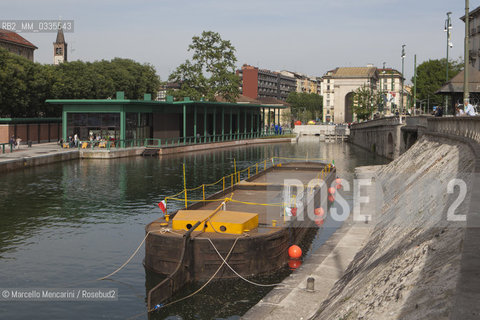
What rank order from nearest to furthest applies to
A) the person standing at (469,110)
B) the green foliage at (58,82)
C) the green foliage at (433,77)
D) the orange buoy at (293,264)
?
the orange buoy at (293,264), the person standing at (469,110), the green foliage at (58,82), the green foliage at (433,77)

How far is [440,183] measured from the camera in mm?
24969

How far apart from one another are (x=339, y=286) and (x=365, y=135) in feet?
311

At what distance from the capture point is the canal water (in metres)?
18.9

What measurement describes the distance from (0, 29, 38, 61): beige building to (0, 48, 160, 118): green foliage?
3497 cm

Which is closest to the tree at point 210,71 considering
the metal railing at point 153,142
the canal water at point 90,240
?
the metal railing at point 153,142

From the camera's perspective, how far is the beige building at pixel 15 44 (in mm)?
144875

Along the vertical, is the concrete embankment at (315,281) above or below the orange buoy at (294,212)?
below

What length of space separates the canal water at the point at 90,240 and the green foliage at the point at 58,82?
29.7 metres

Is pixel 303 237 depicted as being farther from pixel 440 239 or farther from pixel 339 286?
pixel 440 239

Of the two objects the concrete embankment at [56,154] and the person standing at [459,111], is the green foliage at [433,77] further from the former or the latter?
the person standing at [459,111]

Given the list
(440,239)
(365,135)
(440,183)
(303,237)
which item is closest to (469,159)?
(440,183)

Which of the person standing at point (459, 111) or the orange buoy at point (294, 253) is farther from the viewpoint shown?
the person standing at point (459, 111)

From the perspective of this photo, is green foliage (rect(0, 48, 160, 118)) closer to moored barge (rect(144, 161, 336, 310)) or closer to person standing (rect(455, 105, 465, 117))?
person standing (rect(455, 105, 465, 117))

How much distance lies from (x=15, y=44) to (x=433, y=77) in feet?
369
